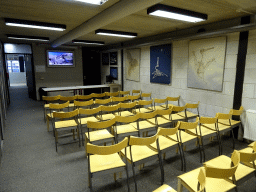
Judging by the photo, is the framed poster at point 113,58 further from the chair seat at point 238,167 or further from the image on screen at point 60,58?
the chair seat at point 238,167

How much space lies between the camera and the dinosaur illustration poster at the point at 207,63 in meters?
4.31

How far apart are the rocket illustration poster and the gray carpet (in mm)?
2842

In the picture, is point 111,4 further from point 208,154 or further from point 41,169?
point 208,154

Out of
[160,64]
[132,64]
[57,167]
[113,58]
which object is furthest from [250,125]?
[113,58]

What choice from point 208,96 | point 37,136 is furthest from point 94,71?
point 208,96

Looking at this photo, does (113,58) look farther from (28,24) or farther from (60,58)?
(28,24)

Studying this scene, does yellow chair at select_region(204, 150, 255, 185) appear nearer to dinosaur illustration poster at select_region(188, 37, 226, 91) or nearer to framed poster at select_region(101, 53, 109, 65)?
dinosaur illustration poster at select_region(188, 37, 226, 91)

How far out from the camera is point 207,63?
461 centimetres

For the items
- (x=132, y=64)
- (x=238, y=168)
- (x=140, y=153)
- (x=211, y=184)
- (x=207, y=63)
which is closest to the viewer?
(x=211, y=184)

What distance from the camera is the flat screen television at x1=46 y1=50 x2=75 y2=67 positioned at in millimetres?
9017

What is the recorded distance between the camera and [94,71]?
1069 cm

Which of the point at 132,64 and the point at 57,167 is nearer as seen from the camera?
the point at 57,167

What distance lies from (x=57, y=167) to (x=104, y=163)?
1269 millimetres

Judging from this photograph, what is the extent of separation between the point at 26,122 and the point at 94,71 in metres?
5.93
